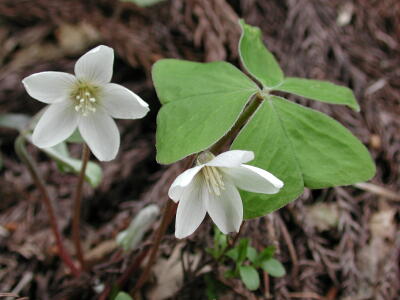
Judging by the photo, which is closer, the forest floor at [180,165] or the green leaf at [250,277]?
the green leaf at [250,277]

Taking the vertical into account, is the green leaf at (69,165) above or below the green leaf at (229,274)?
above

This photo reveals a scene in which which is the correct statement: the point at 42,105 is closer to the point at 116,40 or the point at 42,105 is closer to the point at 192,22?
the point at 116,40

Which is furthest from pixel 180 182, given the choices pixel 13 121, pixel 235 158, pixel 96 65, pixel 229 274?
pixel 13 121

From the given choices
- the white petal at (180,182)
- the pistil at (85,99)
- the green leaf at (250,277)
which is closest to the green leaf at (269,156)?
the white petal at (180,182)

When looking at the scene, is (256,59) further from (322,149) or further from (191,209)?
(191,209)

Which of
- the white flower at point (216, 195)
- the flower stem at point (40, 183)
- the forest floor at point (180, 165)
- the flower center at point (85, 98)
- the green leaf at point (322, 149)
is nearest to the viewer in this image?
the white flower at point (216, 195)

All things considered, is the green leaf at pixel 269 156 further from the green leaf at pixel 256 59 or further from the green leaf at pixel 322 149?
the green leaf at pixel 256 59

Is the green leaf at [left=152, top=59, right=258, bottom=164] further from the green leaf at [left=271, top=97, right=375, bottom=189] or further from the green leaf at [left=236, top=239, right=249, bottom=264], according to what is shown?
the green leaf at [left=236, top=239, right=249, bottom=264]
